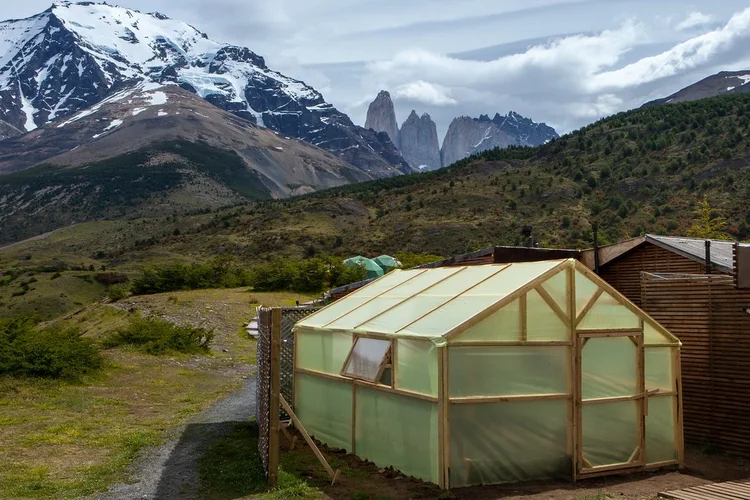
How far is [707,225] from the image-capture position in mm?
51500

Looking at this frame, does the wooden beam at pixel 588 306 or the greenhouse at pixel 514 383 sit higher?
the wooden beam at pixel 588 306

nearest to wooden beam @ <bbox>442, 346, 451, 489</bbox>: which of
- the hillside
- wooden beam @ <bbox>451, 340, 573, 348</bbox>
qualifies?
wooden beam @ <bbox>451, 340, 573, 348</bbox>

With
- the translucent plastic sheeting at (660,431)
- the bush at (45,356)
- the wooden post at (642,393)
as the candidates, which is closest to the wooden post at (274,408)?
the wooden post at (642,393)

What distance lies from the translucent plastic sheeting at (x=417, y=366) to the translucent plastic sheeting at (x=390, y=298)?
1990 millimetres

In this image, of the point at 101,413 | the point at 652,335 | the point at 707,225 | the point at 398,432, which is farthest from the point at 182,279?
the point at 652,335

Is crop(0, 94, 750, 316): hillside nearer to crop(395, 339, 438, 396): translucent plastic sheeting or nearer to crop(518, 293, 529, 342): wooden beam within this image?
crop(518, 293, 529, 342): wooden beam

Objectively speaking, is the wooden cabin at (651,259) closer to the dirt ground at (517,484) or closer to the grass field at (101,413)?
the dirt ground at (517,484)

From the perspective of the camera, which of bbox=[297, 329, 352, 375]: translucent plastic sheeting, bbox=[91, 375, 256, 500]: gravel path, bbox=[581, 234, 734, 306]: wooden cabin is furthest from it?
bbox=[581, 234, 734, 306]: wooden cabin

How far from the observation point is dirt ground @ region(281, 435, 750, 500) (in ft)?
31.1

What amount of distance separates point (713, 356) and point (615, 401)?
321 centimetres

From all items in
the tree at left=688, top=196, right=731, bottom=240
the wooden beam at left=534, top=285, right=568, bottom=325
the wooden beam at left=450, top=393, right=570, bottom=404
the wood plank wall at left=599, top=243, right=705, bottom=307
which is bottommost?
the wooden beam at left=450, top=393, right=570, bottom=404

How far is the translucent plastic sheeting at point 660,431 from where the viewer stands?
1129 centimetres

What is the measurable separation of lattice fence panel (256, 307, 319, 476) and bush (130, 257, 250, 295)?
113 ft

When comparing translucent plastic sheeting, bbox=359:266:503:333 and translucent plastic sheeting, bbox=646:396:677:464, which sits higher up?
translucent plastic sheeting, bbox=359:266:503:333
